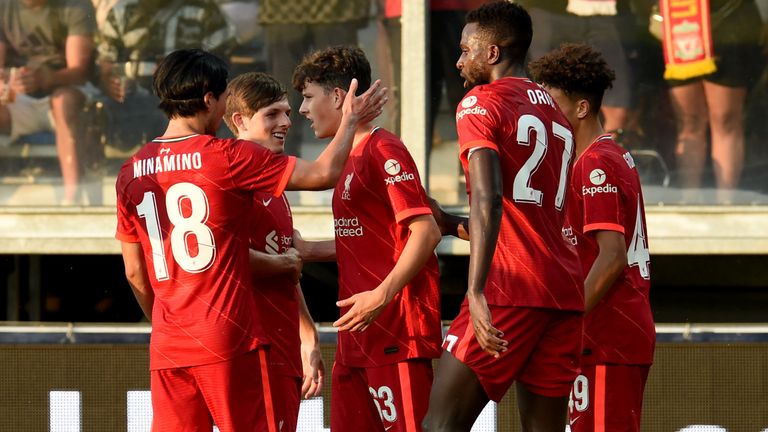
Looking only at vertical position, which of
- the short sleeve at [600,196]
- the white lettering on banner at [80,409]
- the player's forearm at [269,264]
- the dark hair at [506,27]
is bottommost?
the white lettering on banner at [80,409]

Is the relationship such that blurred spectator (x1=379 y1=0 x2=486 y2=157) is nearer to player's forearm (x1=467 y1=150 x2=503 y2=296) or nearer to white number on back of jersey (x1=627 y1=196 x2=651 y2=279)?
white number on back of jersey (x1=627 y1=196 x2=651 y2=279)

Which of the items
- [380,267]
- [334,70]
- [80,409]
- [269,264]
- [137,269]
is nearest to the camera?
[137,269]

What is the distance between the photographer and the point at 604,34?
10117 mm

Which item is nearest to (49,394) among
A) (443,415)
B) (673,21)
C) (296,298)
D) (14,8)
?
(296,298)

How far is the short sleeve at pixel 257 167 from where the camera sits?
16.2ft

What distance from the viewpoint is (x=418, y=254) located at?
5258 millimetres

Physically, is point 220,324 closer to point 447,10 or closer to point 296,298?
point 296,298

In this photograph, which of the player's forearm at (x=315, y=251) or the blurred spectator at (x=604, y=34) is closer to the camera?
the player's forearm at (x=315, y=251)

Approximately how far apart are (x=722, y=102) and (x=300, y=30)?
340 centimetres

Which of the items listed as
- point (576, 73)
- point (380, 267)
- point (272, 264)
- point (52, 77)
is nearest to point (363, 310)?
point (380, 267)

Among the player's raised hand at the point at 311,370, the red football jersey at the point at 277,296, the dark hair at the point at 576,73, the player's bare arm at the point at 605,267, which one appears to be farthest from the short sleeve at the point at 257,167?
the dark hair at the point at 576,73

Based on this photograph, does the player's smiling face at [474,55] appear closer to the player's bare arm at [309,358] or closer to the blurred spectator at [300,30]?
the player's bare arm at [309,358]

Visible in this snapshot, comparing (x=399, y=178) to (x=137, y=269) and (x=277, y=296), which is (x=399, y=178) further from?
(x=137, y=269)

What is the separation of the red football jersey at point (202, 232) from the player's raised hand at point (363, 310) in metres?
0.38
